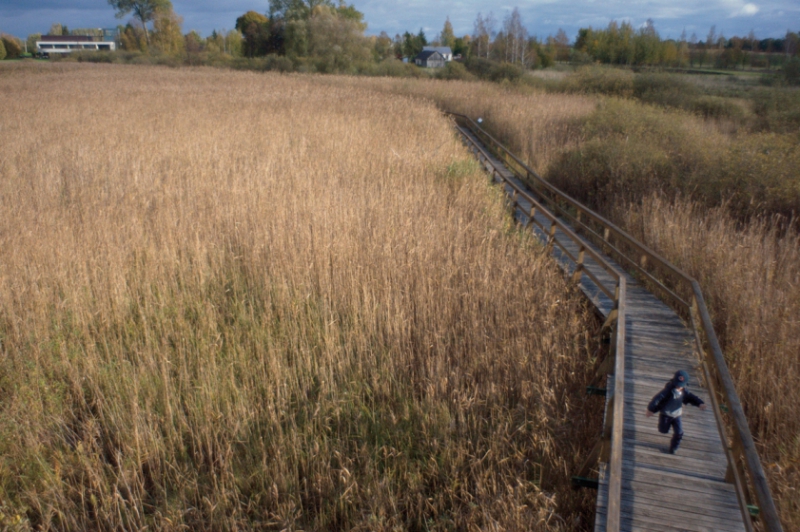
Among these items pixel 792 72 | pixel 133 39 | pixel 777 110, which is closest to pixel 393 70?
pixel 792 72

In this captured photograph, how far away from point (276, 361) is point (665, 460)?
130 inches

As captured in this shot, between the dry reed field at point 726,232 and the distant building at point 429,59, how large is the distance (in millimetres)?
67691

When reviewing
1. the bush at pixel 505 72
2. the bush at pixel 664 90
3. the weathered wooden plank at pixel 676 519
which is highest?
the bush at pixel 505 72

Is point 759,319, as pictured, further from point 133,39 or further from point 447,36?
point 447,36

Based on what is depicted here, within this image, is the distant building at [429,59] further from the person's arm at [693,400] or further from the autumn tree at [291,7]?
the person's arm at [693,400]

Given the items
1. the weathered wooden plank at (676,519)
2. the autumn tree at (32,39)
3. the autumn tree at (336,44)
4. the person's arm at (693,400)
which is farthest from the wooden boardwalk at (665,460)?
the autumn tree at (32,39)

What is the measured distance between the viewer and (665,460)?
3.87 meters

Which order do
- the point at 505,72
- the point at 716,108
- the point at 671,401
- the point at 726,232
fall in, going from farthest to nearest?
the point at 505,72 → the point at 716,108 → the point at 726,232 → the point at 671,401

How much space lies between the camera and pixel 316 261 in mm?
6258

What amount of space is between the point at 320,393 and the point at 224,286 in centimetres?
230

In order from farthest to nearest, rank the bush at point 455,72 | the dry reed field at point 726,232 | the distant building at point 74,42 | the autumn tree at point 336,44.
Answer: the distant building at point 74,42 < the autumn tree at point 336,44 < the bush at point 455,72 < the dry reed field at point 726,232

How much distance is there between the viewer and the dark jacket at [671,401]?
361cm

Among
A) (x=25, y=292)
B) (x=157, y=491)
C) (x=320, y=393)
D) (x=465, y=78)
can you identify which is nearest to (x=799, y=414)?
(x=320, y=393)

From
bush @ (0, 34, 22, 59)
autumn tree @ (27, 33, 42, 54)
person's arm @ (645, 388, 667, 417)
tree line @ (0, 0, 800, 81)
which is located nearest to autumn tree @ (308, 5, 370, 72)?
tree line @ (0, 0, 800, 81)
